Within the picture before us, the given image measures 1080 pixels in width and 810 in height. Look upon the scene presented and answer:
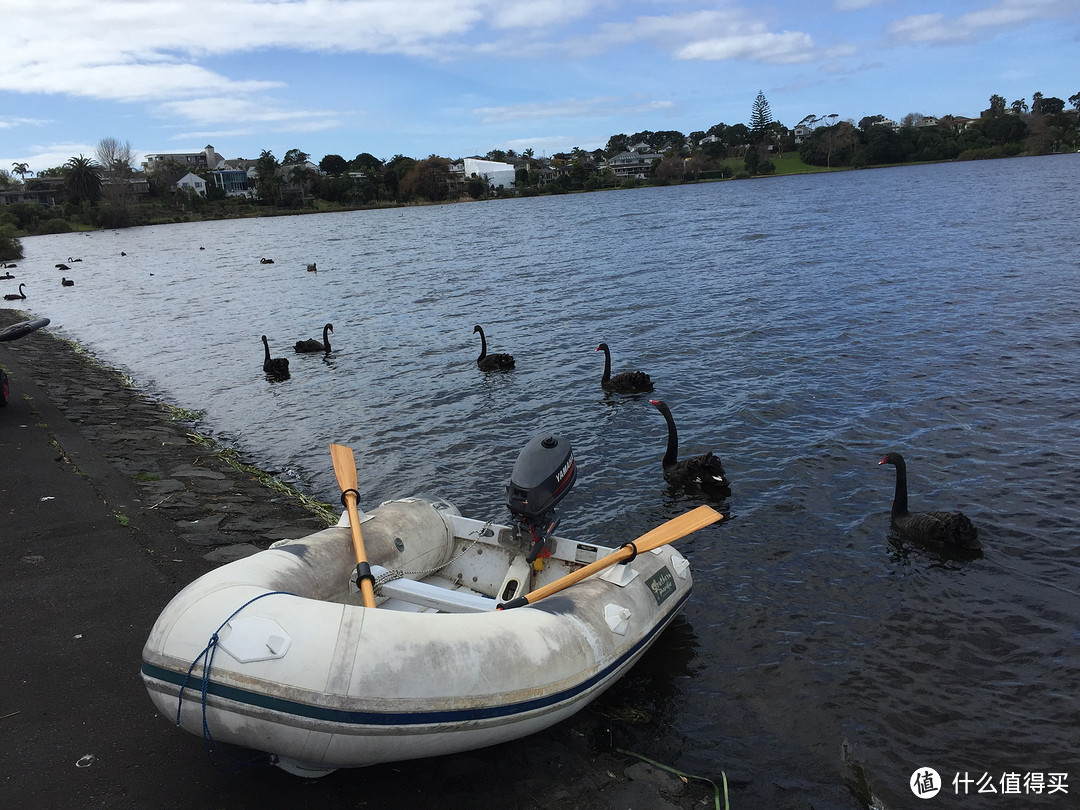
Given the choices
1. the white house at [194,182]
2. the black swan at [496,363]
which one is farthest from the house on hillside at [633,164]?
the black swan at [496,363]

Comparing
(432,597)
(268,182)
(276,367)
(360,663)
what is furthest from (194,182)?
(360,663)

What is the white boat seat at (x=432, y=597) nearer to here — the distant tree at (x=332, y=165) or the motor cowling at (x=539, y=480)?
the motor cowling at (x=539, y=480)

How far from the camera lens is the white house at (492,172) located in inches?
5876

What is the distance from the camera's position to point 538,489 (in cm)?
630

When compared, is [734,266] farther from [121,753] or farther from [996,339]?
[121,753]

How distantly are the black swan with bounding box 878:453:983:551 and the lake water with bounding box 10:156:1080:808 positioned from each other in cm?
18

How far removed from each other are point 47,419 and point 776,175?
133 meters

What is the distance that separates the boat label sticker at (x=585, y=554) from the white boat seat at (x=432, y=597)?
1.22 metres

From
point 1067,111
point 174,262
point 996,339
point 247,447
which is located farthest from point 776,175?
point 247,447

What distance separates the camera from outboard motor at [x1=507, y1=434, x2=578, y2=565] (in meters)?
6.30

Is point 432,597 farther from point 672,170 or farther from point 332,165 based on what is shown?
point 332,165

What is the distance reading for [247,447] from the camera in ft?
41.3

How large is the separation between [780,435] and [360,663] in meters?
8.92

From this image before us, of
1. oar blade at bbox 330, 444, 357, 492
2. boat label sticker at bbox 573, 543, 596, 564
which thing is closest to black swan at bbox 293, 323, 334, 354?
oar blade at bbox 330, 444, 357, 492
